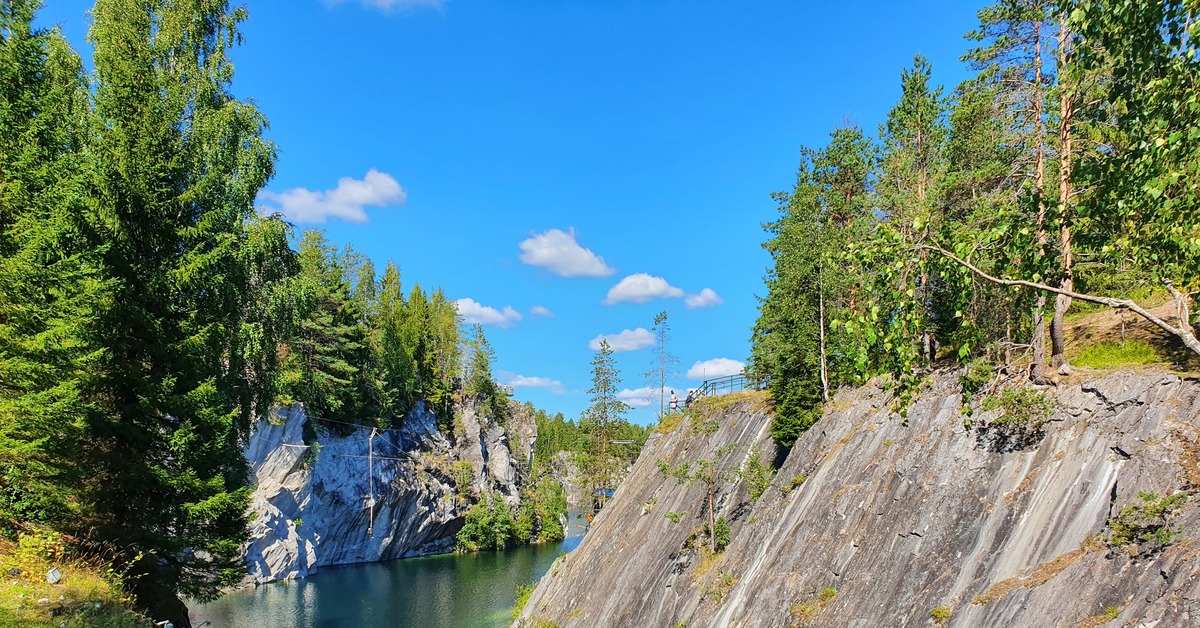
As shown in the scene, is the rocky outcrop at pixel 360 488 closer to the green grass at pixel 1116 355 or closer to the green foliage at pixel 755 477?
the green foliage at pixel 755 477

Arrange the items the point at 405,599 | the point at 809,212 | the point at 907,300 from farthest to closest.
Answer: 1. the point at 405,599
2. the point at 809,212
3. the point at 907,300

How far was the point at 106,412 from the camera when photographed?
43.2ft

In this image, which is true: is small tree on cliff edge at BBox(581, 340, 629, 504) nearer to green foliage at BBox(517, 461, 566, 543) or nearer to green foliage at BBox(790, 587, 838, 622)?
green foliage at BBox(517, 461, 566, 543)

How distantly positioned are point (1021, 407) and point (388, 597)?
43.7 m

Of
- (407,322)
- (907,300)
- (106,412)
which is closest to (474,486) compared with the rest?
(407,322)

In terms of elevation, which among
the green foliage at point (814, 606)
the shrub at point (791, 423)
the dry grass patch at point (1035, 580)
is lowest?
the green foliage at point (814, 606)

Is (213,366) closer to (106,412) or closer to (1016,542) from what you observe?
(106,412)

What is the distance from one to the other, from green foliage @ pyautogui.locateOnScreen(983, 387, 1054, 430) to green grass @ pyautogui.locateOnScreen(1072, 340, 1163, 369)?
4.43ft

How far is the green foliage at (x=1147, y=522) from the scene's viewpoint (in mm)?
7762

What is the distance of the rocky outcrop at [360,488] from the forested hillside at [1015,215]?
34091 mm

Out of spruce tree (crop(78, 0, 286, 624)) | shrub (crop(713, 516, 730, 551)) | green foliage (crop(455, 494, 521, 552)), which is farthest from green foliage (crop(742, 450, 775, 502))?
green foliage (crop(455, 494, 521, 552))

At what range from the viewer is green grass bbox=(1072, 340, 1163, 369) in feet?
37.0

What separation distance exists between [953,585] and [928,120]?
65.3 feet

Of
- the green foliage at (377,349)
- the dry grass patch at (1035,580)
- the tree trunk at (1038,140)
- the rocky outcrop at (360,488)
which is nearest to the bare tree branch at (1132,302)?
the dry grass patch at (1035,580)
